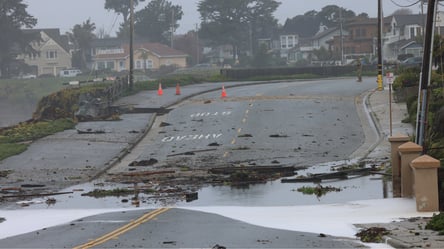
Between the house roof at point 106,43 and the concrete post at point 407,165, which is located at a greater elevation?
the house roof at point 106,43

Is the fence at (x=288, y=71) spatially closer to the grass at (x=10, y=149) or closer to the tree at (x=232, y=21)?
the grass at (x=10, y=149)

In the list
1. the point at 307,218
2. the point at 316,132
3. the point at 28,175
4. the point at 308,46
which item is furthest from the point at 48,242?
the point at 308,46

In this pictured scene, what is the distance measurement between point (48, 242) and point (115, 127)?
1099 inches

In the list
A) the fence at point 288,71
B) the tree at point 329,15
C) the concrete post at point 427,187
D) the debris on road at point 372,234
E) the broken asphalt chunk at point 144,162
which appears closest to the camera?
the debris on road at point 372,234

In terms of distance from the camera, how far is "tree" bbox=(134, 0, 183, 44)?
177 meters

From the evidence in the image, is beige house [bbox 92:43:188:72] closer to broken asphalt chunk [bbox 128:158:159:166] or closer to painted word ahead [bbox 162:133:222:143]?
painted word ahead [bbox 162:133:222:143]

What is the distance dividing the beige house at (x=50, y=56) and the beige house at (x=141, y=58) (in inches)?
349

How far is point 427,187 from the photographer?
18547 millimetres

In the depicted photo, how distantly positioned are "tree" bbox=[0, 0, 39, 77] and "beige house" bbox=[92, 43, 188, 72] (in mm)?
16026

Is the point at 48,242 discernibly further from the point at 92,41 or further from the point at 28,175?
the point at 92,41

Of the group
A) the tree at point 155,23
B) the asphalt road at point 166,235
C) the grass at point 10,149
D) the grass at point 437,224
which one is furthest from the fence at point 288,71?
the tree at point 155,23

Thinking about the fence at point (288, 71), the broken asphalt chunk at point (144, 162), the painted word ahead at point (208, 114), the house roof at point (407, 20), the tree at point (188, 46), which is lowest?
the broken asphalt chunk at point (144, 162)

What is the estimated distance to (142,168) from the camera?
31594mm

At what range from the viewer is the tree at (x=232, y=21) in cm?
14812
